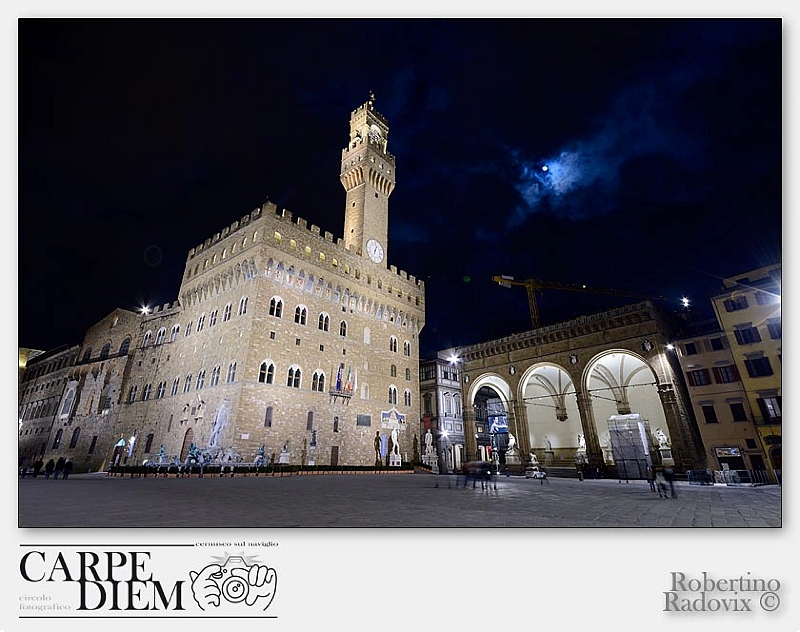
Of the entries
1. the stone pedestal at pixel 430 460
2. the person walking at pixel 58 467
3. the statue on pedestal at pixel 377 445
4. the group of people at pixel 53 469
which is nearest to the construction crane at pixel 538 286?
the stone pedestal at pixel 430 460

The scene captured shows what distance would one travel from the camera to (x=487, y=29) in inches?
229

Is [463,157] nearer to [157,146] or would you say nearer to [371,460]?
[157,146]

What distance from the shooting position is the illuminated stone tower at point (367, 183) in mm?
25267

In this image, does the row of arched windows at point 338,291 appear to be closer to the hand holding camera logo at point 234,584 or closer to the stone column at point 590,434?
the stone column at point 590,434

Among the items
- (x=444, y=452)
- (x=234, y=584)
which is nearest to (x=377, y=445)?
(x=444, y=452)

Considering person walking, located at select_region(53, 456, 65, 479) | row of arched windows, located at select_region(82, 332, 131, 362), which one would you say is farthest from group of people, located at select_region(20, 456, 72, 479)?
row of arched windows, located at select_region(82, 332, 131, 362)

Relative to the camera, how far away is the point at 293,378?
1852 centimetres

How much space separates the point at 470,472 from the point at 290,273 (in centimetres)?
1337

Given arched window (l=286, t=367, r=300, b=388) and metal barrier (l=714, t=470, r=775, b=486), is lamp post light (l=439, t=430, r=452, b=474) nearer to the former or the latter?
arched window (l=286, t=367, r=300, b=388)

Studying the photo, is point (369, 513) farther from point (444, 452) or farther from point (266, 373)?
point (444, 452)

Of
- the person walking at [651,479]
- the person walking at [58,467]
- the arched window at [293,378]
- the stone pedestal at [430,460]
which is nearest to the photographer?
the person walking at [651,479]

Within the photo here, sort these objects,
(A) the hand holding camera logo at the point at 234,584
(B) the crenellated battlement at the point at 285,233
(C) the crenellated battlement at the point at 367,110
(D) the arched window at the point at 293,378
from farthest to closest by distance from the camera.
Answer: (C) the crenellated battlement at the point at 367,110 → (B) the crenellated battlement at the point at 285,233 → (D) the arched window at the point at 293,378 → (A) the hand holding camera logo at the point at 234,584

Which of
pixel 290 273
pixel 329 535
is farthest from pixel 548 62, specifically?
pixel 290 273

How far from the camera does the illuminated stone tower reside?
25267mm
